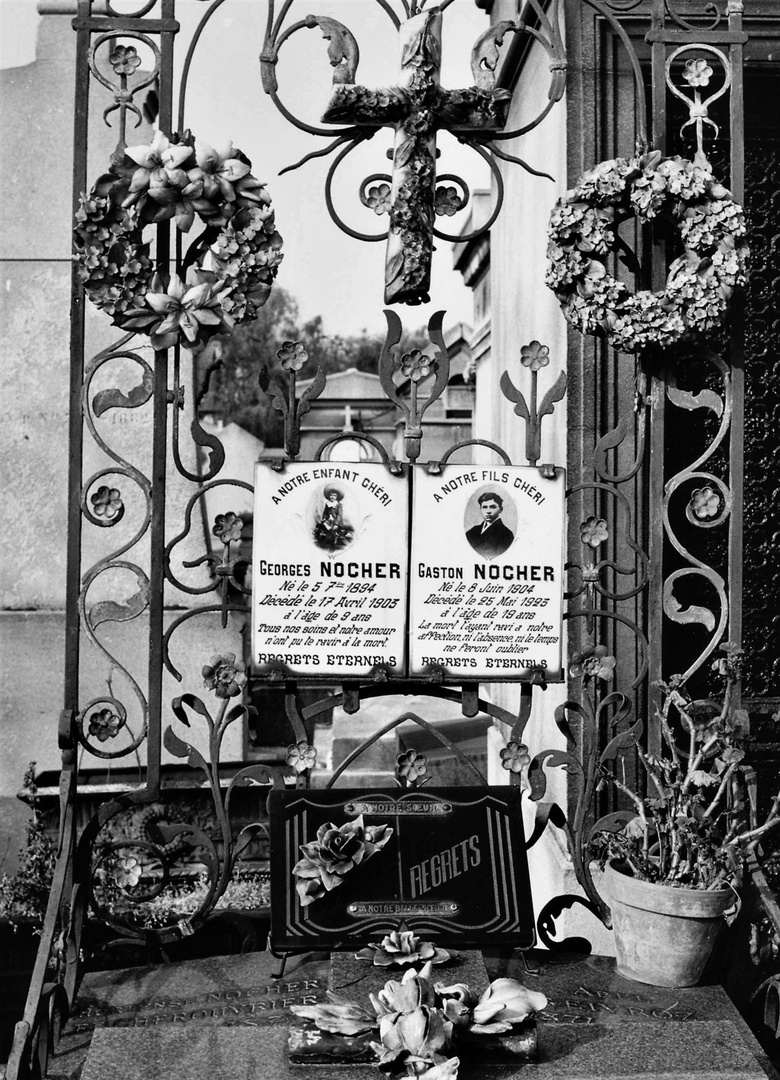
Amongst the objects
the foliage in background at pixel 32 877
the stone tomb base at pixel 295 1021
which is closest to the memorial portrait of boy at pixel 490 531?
the stone tomb base at pixel 295 1021

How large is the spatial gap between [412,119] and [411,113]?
0.02 m

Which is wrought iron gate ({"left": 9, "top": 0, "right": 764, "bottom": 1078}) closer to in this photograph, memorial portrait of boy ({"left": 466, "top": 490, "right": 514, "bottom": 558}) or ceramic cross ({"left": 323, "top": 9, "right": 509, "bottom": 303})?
ceramic cross ({"left": 323, "top": 9, "right": 509, "bottom": 303})

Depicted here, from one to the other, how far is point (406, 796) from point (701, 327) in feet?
6.07

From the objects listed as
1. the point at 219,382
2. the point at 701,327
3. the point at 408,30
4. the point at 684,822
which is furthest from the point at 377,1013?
the point at 219,382

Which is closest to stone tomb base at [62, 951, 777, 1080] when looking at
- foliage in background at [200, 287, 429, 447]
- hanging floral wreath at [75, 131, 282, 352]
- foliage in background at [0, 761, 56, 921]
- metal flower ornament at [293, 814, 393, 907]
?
metal flower ornament at [293, 814, 393, 907]

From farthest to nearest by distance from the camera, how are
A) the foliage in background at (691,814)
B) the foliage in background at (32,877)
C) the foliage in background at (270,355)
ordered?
1. the foliage in background at (270,355)
2. the foliage in background at (32,877)
3. the foliage in background at (691,814)

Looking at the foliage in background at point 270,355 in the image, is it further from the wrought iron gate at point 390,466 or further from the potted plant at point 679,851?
the potted plant at point 679,851

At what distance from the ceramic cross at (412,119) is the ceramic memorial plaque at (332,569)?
2.23 ft

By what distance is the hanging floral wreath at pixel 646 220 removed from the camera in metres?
4.11

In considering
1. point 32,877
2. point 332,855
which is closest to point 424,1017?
point 332,855

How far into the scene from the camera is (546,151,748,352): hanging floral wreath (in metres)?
4.11

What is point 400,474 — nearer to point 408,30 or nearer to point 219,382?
point 408,30

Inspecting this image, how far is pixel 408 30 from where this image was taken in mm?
4180

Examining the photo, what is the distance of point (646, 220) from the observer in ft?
13.7
